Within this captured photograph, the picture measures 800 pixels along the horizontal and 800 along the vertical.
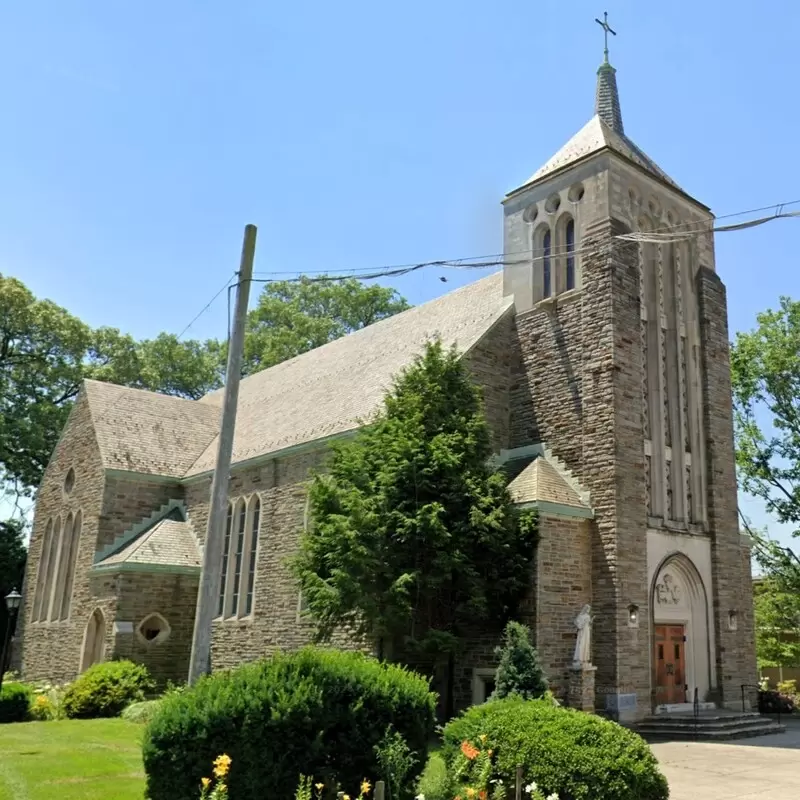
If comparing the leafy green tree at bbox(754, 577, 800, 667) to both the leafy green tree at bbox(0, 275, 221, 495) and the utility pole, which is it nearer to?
the utility pole

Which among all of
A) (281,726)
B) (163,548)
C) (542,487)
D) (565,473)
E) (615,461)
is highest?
(615,461)

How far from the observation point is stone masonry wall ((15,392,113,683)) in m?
26.6

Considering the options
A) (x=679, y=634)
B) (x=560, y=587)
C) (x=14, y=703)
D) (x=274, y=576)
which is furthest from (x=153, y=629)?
(x=679, y=634)

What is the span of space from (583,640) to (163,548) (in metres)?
14.6

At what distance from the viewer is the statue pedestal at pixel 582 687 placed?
54.6 feet

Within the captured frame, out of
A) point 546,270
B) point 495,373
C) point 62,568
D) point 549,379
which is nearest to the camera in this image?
point 549,379

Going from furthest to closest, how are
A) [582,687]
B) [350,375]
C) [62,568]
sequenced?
[62,568], [350,375], [582,687]

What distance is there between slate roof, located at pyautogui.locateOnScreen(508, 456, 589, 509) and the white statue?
8.00ft

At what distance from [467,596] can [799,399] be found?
70.3 ft

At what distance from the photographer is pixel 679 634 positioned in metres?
19.9

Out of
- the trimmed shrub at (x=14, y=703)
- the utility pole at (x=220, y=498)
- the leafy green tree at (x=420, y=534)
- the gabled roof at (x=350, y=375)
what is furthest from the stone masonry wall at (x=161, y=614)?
the utility pole at (x=220, y=498)

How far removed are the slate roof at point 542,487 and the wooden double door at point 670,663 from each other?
3805mm

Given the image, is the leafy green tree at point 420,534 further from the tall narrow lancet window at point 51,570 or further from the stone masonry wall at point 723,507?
the tall narrow lancet window at point 51,570

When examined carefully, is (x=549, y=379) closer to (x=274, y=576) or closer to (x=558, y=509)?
(x=558, y=509)
